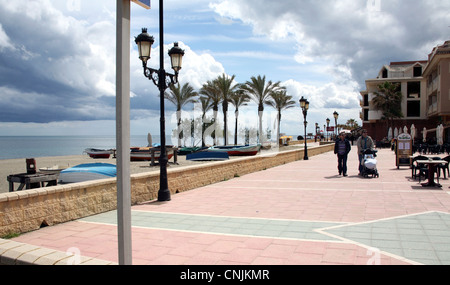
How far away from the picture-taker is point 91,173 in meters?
8.92

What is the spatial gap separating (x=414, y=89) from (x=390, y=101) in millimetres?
6002

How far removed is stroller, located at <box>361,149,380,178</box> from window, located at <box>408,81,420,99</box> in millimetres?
49023

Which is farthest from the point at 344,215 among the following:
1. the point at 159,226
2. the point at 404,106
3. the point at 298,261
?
the point at 404,106

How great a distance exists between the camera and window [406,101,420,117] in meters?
55.7

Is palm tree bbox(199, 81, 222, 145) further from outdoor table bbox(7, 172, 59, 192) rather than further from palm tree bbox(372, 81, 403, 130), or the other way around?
outdoor table bbox(7, 172, 59, 192)

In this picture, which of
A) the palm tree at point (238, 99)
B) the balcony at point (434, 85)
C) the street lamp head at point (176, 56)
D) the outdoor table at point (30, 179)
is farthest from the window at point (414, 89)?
the outdoor table at point (30, 179)

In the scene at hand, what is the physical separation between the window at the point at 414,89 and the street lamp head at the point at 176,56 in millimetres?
55450

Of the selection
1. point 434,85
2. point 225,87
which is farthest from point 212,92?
point 434,85

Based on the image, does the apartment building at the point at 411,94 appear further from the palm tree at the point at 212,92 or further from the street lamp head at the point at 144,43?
the street lamp head at the point at 144,43

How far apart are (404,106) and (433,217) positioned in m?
55.3

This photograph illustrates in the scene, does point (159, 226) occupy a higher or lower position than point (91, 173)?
lower

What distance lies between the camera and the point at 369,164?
13.2m

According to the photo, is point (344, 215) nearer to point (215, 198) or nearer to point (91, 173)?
point (215, 198)

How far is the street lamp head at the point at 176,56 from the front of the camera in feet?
31.9
